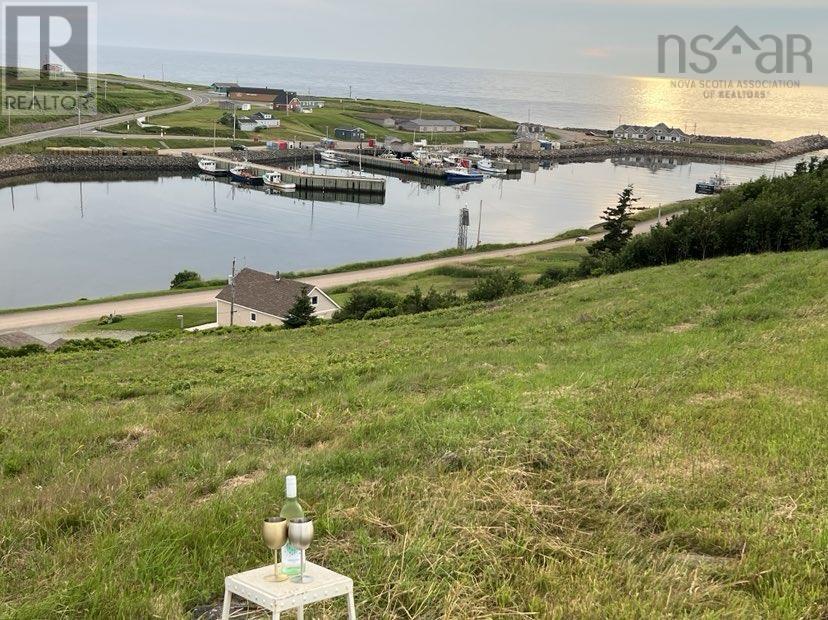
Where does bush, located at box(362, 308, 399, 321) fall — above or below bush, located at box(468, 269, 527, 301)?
below

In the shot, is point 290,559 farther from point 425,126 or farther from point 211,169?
point 425,126

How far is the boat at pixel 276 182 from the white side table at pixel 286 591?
92304 millimetres

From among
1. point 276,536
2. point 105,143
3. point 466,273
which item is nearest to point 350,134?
point 105,143

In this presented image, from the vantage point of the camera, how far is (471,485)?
229 inches

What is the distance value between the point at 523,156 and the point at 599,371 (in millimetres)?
130035

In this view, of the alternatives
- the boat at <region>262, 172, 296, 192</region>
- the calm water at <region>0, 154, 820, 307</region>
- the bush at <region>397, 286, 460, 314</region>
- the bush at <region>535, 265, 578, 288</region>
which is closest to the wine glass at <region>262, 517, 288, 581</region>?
the bush at <region>397, 286, 460, 314</region>

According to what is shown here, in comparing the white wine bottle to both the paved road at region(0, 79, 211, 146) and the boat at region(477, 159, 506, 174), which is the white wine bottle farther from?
the boat at region(477, 159, 506, 174)

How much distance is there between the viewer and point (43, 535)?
17.7ft

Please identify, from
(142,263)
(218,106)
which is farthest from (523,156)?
(142,263)

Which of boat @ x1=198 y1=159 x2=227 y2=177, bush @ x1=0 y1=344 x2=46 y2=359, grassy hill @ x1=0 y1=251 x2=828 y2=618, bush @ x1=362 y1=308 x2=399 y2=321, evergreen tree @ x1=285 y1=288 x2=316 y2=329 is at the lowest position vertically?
bush @ x1=0 y1=344 x2=46 y2=359

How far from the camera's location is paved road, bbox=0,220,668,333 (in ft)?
123

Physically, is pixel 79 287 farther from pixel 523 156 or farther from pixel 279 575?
pixel 523 156

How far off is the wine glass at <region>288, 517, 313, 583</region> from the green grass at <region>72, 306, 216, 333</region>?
110ft

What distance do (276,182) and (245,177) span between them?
449 cm
